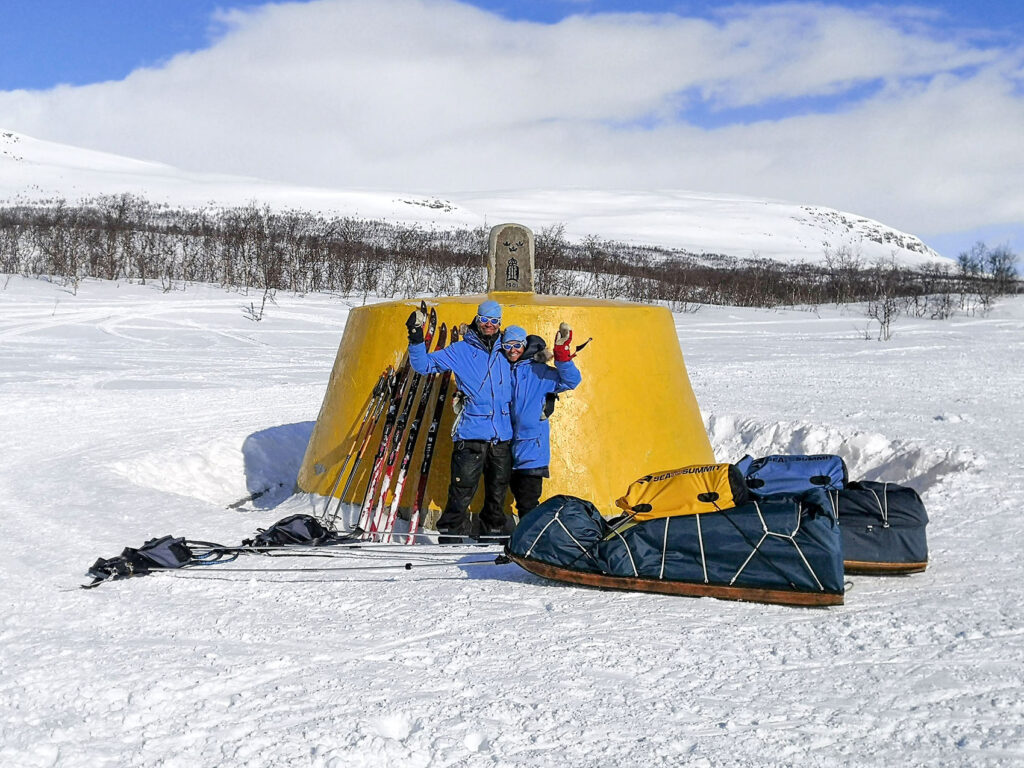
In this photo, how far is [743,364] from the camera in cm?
1730

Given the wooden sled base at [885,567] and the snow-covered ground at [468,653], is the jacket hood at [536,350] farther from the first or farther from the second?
the wooden sled base at [885,567]

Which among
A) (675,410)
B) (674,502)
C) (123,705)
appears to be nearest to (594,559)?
(674,502)

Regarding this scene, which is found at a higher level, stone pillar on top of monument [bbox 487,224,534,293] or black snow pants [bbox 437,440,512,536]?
stone pillar on top of monument [bbox 487,224,534,293]

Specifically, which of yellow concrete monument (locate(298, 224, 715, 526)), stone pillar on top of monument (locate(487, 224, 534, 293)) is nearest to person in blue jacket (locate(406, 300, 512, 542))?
yellow concrete monument (locate(298, 224, 715, 526))

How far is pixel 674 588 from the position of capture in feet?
14.9

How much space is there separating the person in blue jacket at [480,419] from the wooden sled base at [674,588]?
1239mm

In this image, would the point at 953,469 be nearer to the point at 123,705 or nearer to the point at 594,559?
the point at 594,559

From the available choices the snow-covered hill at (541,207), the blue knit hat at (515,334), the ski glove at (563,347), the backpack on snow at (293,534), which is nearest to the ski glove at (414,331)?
the blue knit hat at (515,334)

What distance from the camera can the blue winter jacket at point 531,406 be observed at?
19.8 ft

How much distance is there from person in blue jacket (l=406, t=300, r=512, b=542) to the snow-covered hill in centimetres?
6408

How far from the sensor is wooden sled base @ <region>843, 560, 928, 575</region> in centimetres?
496

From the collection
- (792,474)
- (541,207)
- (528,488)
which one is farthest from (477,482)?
(541,207)

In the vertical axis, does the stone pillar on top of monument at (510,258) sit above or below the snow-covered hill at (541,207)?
below

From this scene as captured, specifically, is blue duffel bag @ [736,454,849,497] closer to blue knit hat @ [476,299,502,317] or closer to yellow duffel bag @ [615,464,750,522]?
yellow duffel bag @ [615,464,750,522]
